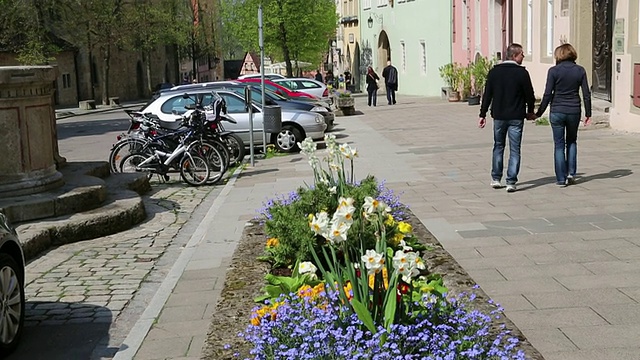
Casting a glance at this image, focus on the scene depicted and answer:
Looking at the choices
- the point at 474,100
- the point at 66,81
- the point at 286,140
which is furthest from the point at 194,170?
the point at 66,81

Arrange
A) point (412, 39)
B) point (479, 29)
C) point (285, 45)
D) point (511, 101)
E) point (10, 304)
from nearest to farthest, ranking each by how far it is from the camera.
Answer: point (10, 304) → point (511, 101) → point (479, 29) → point (412, 39) → point (285, 45)

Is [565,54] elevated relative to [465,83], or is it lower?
elevated

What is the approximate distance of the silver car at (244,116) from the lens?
679 inches

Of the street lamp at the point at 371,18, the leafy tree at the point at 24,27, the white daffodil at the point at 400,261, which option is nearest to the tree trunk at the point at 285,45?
the street lamp at the point at 371,18

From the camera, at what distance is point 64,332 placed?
6.13 m

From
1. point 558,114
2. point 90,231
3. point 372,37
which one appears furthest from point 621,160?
point 372,37

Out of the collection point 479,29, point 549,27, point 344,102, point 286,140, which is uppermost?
point 479,29

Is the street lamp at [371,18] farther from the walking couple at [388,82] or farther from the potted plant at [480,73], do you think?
the potted plant at [480,73]

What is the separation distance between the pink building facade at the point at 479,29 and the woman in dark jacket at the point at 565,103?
16.0m

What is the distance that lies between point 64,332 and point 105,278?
1.56 meters

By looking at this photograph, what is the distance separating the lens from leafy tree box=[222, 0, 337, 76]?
49.7 meters

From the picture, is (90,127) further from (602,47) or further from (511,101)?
(511,101)

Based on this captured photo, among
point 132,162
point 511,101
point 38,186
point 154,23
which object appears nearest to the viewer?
point 38,186

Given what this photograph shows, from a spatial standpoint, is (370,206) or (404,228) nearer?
(370,206)
